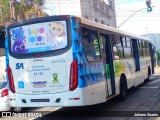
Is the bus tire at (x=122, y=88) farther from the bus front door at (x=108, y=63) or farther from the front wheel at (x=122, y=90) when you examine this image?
the bus front door at (x=108, y=63)

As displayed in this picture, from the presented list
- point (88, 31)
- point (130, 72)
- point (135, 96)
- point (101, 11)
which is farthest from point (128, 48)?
point (101, 11)

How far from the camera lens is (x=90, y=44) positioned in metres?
9.27

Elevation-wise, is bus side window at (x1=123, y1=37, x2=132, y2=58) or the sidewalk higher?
bus side window at (x1=123, y1=37, x2=132, y2=58)

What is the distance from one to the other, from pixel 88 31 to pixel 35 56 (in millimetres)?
1745

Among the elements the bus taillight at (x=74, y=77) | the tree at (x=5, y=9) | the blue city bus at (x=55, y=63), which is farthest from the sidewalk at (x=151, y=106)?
the tree at (x=5, y=9)

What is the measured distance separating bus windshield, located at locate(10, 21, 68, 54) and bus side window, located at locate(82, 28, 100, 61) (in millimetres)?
644

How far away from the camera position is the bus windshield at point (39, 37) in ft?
28.5

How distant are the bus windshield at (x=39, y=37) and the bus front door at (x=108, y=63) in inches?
84.1

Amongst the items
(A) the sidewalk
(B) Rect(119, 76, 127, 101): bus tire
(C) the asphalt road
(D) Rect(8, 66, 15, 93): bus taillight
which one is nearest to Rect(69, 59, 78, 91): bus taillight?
(C) the asphalt road

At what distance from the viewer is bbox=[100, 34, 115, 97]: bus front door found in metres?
10.5

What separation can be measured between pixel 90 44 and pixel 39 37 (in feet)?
5.03

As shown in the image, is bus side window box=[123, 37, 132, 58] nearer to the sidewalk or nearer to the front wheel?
the front wheel

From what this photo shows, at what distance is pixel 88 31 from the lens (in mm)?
9289

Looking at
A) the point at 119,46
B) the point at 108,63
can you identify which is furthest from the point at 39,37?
the point at 119,46
